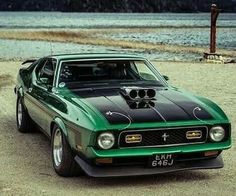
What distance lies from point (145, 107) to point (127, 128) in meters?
0.50

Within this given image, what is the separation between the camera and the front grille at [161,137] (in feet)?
19.5

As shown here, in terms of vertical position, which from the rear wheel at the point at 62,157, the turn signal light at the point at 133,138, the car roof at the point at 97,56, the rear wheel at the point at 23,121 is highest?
the car roof at the point at 97,56

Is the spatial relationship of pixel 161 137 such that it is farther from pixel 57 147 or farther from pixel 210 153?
pixel 57 147

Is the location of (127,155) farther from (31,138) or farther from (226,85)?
(226,85)

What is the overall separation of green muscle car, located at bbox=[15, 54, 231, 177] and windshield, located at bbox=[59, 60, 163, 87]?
3cm

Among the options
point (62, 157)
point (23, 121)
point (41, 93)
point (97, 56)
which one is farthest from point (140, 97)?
point (23, 121)

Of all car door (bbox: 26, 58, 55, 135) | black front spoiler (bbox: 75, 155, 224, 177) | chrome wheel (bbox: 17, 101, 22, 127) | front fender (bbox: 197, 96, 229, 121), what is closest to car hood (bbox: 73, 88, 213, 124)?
front fender (bbox: 197, 96, 229, 121)

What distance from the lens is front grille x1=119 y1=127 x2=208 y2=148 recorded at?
593 cm

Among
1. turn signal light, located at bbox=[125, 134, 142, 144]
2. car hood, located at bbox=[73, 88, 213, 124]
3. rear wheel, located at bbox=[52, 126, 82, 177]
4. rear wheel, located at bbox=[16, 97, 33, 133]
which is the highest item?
car hood, located at bbox=[73, 88, 213, 124]

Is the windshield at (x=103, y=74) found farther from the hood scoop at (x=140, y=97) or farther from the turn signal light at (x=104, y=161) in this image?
the turn signal light at (x=104, y=161)

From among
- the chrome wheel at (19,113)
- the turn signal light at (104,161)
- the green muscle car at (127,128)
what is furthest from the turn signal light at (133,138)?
the chrome wheel at (19,113)

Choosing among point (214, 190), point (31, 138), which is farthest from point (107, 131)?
point (31, 138)

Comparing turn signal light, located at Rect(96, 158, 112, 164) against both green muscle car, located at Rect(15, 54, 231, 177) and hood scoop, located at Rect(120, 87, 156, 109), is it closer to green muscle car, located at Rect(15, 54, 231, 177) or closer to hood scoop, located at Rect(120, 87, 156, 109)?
green muscle car, located at Rect(15, 54, 231, 177)

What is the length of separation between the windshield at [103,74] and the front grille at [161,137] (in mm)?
1536
